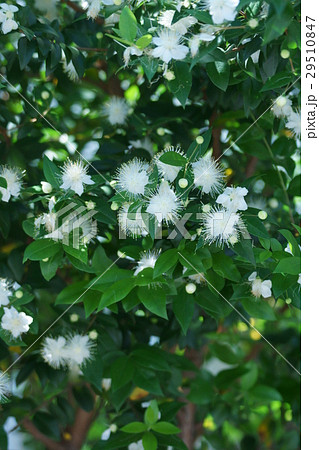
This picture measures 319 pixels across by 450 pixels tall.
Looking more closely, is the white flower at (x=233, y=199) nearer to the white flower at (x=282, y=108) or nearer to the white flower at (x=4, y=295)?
the white flower at (x=282, y=108)

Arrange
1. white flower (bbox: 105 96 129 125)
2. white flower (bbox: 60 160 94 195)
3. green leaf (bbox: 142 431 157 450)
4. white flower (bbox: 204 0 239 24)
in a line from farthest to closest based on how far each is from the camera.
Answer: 1. white flower (bbox: 105 96 129 125)
2. green leaf (bbox: 142 431 157 450)
3. white flower (bbox: 60 160 94 195)
4. white flower (bbox: 204 0 239 24)

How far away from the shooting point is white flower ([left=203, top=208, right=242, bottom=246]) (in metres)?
0.81

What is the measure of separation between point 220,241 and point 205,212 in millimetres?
43

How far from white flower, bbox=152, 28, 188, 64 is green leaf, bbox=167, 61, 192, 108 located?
5 cm

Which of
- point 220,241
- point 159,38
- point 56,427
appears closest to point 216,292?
point 220,241

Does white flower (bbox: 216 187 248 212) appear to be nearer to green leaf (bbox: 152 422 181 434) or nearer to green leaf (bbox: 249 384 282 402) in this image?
green leaf (bbox: 152 422 181 434)

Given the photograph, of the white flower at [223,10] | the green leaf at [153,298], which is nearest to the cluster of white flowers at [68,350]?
the green leaf at [153,298]

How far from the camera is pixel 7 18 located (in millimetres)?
909

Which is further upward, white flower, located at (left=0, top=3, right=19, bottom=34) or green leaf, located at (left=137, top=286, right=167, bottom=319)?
white flower, located at (left=0, top=3, right=19, bottom=34)

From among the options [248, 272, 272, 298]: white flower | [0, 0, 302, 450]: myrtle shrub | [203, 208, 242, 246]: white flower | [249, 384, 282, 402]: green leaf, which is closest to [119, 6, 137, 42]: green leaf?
[0, 0, 302, 450]: myrtle shrub

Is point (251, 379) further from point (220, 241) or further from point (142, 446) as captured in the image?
point (220, 241)

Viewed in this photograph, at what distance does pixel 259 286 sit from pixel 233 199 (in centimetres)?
14

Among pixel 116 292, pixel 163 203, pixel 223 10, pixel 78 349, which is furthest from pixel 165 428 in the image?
pixel 223 10
